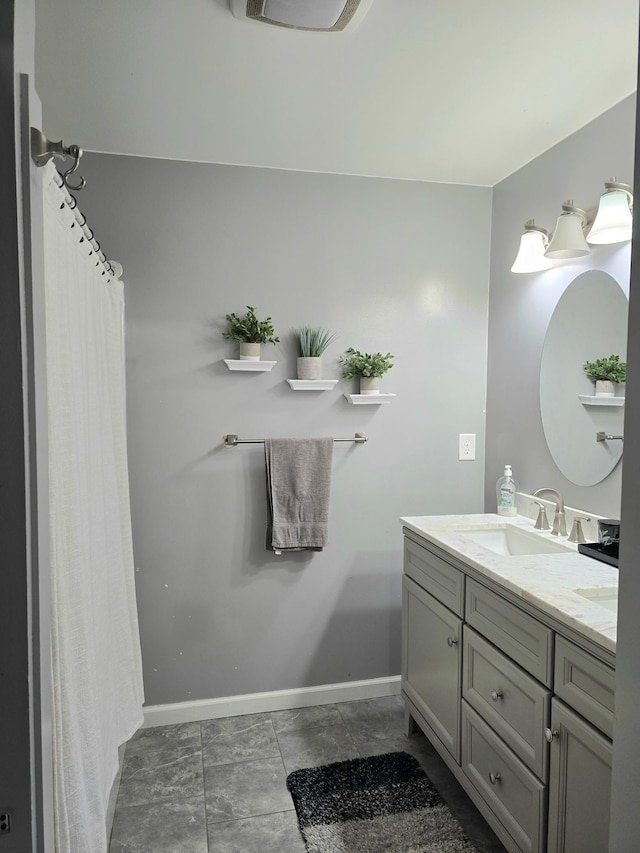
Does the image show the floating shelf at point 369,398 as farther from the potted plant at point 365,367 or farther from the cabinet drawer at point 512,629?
the cabinet drawer at point 512,629

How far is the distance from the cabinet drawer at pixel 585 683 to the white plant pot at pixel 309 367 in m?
1.51

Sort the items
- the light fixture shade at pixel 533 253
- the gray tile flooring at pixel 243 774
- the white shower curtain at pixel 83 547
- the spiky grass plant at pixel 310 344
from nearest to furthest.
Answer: the white shower curtain at pixel 83 547 → the gray tile flooring at pixel 243 774 → the light fixture shade at pixel 533 253 → the spiky grass plant at pixel 310 344

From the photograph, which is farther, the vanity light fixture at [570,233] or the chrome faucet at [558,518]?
the chrome faucet at [558,518]

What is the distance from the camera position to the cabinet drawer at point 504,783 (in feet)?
4.98

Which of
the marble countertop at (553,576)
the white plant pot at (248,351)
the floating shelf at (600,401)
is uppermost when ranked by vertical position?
the white plant pot at (248,351)

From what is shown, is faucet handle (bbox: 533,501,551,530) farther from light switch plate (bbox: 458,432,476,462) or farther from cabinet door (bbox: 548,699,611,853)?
cabinet door (bbox: 548,699,611,853)

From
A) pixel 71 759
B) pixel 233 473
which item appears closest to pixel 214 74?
pixel 233 473

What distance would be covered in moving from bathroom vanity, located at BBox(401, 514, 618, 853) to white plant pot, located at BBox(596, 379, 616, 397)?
1.74 ft

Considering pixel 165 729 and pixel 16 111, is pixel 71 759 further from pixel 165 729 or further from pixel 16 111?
pixel 165 729

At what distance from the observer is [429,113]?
2.10 m

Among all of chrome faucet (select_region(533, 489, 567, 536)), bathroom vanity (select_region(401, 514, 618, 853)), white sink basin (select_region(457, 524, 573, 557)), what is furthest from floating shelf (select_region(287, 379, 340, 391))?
chrome faucet (select_region(533, 489, 567, 536))

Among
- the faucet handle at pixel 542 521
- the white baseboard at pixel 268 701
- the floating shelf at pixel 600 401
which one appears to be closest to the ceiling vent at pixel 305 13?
the floating shelf at pixel 600 401

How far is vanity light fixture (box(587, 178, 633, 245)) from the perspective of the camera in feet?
6.16

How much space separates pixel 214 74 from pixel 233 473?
1.51 metres
